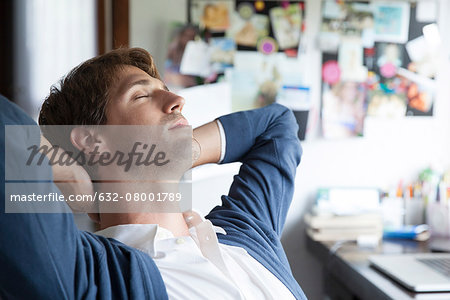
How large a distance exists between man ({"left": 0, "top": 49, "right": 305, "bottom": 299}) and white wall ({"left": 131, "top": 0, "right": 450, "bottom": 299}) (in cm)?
93

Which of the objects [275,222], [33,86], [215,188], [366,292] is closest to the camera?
[275,222]

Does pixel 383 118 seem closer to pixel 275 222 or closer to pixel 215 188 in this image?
pixel 215 188

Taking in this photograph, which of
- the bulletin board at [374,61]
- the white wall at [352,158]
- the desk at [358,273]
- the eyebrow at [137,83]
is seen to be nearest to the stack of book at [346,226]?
the desk at [358,273]

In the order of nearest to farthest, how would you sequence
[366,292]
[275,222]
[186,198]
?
[275,222], [366,292], [186,198]

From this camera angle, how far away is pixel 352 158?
2.45 meters

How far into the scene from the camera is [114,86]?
1.18m

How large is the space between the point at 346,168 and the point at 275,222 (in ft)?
4.06

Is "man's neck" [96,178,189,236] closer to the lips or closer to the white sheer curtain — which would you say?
the lips

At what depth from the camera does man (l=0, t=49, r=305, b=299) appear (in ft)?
2.44

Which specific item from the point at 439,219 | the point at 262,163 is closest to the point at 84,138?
the point at 262,163

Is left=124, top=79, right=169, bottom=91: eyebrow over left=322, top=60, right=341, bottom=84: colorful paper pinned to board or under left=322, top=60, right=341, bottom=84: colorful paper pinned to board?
over

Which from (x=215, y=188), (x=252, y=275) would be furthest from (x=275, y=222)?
(x=215, y=188)

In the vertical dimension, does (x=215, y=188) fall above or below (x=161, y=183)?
below

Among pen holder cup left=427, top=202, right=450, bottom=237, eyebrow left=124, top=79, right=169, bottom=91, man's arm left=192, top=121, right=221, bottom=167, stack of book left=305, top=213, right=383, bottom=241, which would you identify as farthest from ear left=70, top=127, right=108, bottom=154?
pen holder cup left=427, top=202, right=450, bottom=237
